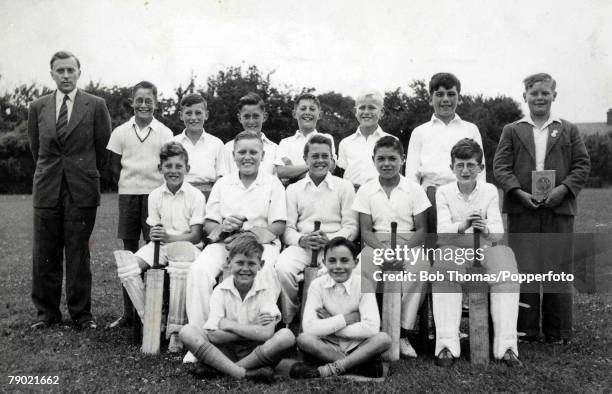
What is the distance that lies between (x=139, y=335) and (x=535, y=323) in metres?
3.80

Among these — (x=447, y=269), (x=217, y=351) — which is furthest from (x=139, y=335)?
(x=447, y=269)

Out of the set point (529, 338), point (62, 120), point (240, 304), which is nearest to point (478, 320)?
point (529, 338)

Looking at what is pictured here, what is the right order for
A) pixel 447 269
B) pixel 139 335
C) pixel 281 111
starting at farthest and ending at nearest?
1. pixel 281 111
2. pixel 139 335
3. pixel 447 269

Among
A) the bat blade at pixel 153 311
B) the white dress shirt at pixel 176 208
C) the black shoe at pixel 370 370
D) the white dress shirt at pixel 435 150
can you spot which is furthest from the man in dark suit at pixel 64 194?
the white dress shirt at pixel 435 150

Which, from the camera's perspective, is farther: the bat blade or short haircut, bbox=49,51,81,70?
short haircut, bbox=49,51,81,70

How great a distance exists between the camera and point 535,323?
5.85m

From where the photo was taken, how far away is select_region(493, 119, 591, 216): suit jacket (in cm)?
580

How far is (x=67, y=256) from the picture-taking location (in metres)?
6.22

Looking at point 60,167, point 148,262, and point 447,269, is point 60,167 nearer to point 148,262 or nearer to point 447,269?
point 148,262

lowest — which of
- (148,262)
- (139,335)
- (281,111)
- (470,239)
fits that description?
(139,335)

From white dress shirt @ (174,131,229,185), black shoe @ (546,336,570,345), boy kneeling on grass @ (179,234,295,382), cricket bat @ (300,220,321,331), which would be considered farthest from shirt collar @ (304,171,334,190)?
black shoe @ (546,336,570,345)

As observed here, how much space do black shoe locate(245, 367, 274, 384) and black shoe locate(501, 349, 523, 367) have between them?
194 centimetres

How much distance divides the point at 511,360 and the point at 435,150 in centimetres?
227

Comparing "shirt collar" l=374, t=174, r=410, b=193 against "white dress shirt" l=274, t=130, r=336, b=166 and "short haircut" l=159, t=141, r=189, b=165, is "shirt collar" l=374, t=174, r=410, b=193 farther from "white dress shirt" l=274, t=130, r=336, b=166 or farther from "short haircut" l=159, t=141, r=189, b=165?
"short haircut" l=159, t=141, r=189, b=165
